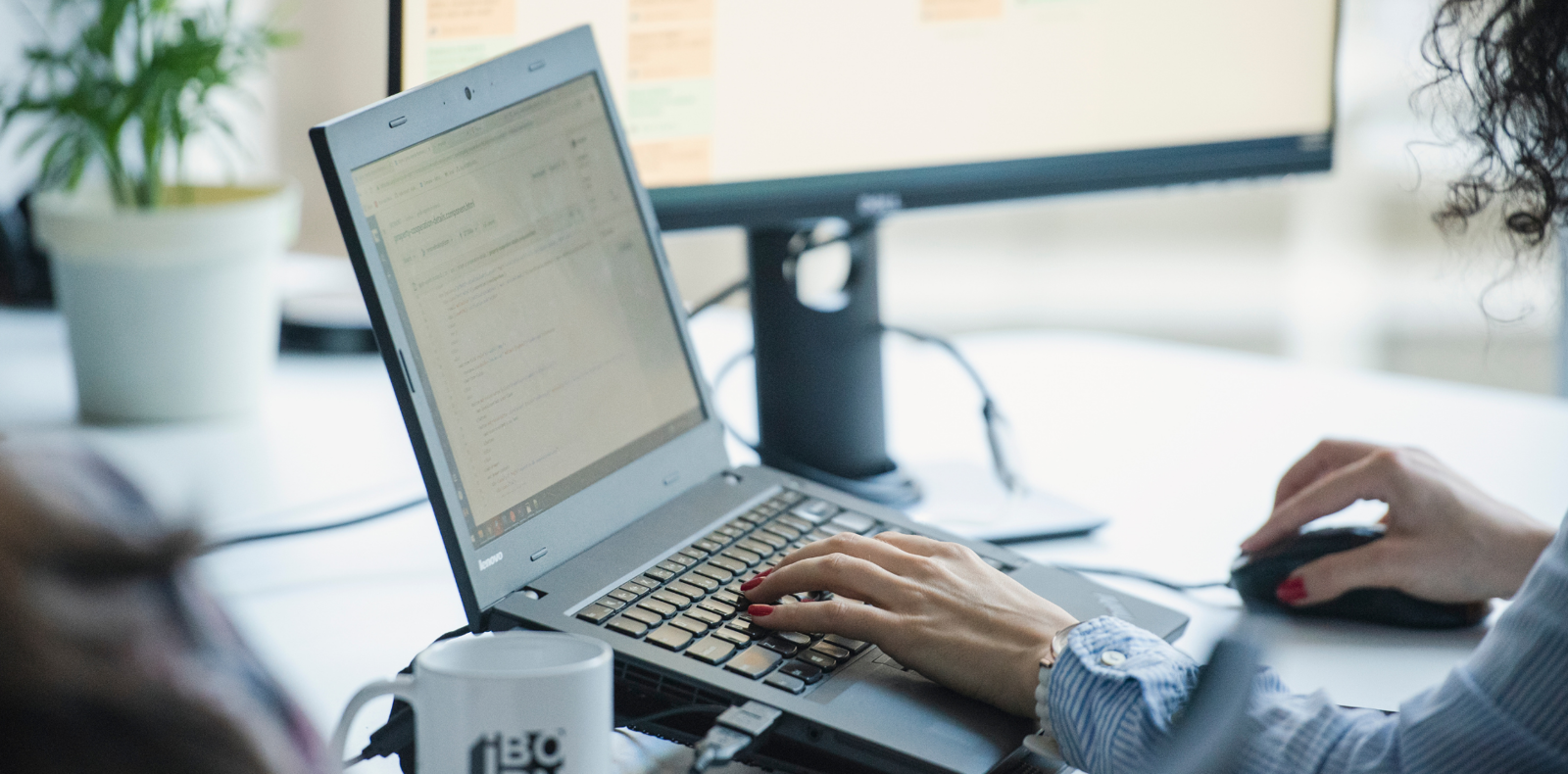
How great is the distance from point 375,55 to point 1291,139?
159cm

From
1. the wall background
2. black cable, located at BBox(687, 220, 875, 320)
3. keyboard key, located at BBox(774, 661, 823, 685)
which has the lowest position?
the wall background

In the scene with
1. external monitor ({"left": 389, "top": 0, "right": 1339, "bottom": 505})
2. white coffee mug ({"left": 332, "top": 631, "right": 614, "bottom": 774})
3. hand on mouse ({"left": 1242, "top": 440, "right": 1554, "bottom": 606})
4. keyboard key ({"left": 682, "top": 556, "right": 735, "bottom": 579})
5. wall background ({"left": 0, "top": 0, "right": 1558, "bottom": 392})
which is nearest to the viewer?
white coffee mug ({"left": 332, "top": 631, "right": 614, "bottom": 774})

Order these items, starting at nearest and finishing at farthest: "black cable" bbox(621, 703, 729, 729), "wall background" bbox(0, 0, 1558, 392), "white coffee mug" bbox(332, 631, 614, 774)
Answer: "white coffee mug" bbox(332, 631, 614, 774), "black cable" bbox(621, 703, 729, 729), "wall background" bbox(0, 0, 1558, 392)

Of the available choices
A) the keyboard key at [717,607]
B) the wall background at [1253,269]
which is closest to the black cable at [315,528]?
the keyboard key at [717,607]

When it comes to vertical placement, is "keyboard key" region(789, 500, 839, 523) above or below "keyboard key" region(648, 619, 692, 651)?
below

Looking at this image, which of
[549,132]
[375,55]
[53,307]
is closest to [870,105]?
[549,132]

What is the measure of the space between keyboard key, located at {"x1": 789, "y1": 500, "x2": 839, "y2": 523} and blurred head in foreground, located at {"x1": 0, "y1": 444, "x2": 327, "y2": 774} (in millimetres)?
519

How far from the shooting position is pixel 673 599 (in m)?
0.64

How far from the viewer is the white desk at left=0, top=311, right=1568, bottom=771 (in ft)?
2.47

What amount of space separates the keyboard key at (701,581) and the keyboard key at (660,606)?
0.03 m

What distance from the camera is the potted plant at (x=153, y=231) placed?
1024 millimetres

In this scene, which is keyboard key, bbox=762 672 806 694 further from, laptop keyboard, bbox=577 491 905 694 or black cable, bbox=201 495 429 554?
black cable, bbox=201 495 429 554

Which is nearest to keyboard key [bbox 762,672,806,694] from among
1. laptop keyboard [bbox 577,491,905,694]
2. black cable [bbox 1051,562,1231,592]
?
laptop keyboard [bbox 577,491,905,694]

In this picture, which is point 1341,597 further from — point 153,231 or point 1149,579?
point 153,231
